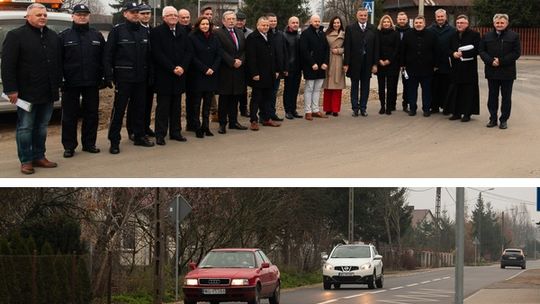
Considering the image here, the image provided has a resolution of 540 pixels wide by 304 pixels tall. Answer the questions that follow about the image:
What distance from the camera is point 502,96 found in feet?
48.8

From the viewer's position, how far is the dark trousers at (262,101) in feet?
49.2

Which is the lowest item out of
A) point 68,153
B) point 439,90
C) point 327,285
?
point 327,285

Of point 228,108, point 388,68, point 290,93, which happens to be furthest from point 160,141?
point 388,68

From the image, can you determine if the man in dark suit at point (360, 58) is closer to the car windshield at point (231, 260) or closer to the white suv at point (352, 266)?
the car windshield at point (231, 260)

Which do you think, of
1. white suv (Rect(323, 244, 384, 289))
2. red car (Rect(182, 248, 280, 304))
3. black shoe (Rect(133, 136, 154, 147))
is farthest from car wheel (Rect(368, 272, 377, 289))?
black shoe (Rect(133, 136, 154, 147))

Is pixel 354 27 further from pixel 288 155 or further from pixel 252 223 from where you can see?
pixel 252 223

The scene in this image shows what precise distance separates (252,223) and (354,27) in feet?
33.1

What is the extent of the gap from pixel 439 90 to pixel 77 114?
5.89m

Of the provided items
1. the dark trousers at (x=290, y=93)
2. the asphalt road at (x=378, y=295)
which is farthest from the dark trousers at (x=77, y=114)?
the asphalt road at (x=378, y=295)

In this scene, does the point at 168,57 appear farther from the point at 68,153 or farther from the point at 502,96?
the point at 502,96

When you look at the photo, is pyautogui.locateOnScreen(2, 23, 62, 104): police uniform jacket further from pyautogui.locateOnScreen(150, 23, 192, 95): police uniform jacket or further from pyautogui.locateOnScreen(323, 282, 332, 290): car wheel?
pyautogui.locateOnScreen(323, 282, 332, 290): car wheel

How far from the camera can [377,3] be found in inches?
1784

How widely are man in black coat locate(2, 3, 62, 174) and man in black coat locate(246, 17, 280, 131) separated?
11.6ft

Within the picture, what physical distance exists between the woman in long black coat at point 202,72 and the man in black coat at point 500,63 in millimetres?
3880
